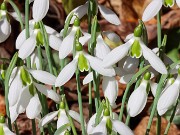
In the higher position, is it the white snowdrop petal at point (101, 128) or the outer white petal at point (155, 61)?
the outer white petal at point (155, 61)

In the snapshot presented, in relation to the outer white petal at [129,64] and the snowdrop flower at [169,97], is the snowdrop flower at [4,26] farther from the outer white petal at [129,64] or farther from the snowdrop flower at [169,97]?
the snowdrop flower at [169,97]

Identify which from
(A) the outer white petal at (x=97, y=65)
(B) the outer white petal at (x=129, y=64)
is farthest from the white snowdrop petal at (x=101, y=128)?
(B) the outer white petal at (x=129, y=64)

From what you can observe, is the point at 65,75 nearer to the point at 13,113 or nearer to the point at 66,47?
the point at 66,47

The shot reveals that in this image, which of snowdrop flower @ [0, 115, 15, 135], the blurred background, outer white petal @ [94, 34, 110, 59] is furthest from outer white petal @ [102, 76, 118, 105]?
the blurred background

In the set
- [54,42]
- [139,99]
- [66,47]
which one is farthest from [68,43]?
[139,99]

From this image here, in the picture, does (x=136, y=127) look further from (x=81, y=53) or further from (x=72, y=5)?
(x=81, y=53)

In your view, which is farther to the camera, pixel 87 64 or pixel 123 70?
pixel 123 70

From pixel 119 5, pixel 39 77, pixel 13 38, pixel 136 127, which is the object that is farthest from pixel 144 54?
pixel 119 5

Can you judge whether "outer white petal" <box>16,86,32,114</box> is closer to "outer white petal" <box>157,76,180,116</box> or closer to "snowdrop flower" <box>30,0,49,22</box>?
"snowdrop flower" <box>30,0,49,22</box>
